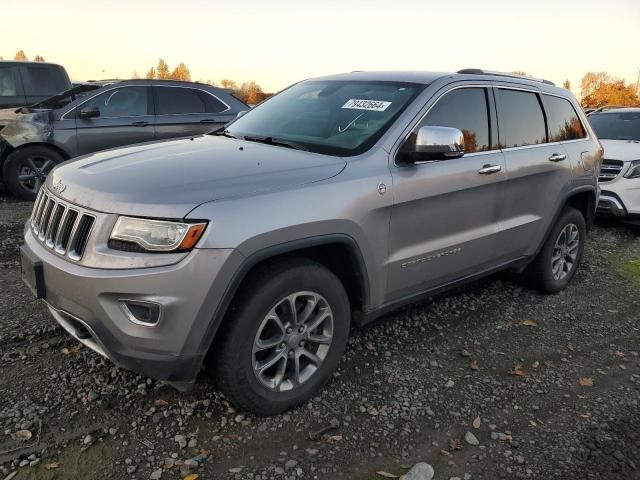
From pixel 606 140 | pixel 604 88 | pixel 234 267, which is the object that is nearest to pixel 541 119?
pixel 234 267

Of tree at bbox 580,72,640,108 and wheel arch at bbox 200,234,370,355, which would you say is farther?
tree at bbox 580,72,640,108

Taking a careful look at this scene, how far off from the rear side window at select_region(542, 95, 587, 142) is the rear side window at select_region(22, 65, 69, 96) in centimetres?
844

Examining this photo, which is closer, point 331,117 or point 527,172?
point 331,117

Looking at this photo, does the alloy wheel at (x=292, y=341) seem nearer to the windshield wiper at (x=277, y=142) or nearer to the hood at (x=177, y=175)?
the hood at (x=177, y=175)

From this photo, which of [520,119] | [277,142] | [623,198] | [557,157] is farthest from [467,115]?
[623,198]

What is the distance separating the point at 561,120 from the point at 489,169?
4.66ft

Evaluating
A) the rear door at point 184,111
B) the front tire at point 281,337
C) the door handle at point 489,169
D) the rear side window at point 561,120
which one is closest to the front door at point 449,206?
the door handle at point 489,169

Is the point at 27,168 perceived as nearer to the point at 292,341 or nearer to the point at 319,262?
the point at 319,262

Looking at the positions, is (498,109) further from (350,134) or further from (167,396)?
(167,396)

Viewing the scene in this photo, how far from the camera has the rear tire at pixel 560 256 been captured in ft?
15.3

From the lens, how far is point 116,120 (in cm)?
764

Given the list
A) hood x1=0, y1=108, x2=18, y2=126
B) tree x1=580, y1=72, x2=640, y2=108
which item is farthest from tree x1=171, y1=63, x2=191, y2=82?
hood x1=0, y1=108, x2=18, y2=126

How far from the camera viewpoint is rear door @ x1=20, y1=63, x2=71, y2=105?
947 centimetres

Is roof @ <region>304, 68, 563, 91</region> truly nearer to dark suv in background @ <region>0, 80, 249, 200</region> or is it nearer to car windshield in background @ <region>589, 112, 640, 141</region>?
dark suv in background @ <region>0, 80, 249, 200</region>
